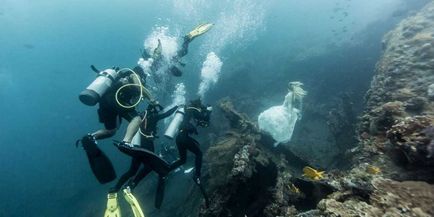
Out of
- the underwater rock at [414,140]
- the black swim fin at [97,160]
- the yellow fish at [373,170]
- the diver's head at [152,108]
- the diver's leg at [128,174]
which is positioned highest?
the diver's head at [152,108]

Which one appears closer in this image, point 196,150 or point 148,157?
point 148,157

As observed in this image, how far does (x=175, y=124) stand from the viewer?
6668 millimetres

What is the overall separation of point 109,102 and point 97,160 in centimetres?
115

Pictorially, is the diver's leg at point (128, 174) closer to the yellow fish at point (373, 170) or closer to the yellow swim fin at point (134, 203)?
the yellow swim fin at point (134, 203)

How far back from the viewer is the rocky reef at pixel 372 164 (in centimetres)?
352

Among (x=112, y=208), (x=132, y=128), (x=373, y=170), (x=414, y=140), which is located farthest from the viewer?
(x=132, y=128)

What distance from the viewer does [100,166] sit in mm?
5879

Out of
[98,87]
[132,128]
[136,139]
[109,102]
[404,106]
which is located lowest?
[404,106]

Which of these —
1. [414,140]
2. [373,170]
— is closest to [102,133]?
[373,170]

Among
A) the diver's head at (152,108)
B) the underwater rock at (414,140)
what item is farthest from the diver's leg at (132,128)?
the underwater rock at (414,140)

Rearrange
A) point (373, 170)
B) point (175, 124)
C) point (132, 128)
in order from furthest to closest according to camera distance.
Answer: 1. point (175, 124)
2. point (132, 128)
3. point (373, 170)

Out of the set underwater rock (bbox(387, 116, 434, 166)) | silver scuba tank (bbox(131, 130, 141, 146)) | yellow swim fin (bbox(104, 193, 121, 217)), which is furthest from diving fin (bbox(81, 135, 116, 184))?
underwater rock (bbox(387, 116, 434, 166))

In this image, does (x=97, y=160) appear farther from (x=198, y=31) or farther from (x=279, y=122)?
(x=198, y=31)

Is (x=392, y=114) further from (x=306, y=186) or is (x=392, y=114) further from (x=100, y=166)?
(x=100, y=166)
